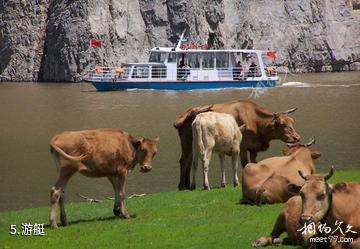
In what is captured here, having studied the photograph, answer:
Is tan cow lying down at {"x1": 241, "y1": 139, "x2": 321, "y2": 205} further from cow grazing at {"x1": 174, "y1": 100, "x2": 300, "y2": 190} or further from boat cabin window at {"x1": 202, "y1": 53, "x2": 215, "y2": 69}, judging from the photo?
boat cabin window at {"x1": 202, "y1": 53, "x2": 215, "y2": 69}

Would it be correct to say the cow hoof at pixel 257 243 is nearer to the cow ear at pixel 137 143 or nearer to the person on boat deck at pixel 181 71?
the cow ear at pixel 137 143

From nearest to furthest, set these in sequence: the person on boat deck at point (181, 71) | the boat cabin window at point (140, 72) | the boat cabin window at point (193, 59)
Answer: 1. the person on boat deck at point (181, 71)
2. the boat cabin window at point (140, 72)
3. the boat cabin window at point (193, 59)

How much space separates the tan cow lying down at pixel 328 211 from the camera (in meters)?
8.34

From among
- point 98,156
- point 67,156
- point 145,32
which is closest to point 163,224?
point 98,156

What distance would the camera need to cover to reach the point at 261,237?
984cm

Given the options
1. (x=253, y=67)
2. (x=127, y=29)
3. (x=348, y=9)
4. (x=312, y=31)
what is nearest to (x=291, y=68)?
(x=312, y=31)

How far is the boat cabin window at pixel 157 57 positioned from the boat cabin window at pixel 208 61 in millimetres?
2964

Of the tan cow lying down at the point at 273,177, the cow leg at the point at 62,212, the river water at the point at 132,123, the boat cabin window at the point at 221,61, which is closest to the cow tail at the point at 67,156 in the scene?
the cow leg at the point at 62,212

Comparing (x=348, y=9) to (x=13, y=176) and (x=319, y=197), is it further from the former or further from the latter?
(x=319, y=197)

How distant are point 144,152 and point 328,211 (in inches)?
196

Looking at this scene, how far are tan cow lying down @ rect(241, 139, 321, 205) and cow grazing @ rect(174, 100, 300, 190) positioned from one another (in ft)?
12.3

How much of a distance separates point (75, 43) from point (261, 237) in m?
73.4

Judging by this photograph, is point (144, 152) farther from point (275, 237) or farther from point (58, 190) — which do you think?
point (275, 237)

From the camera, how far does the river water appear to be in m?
20.6
